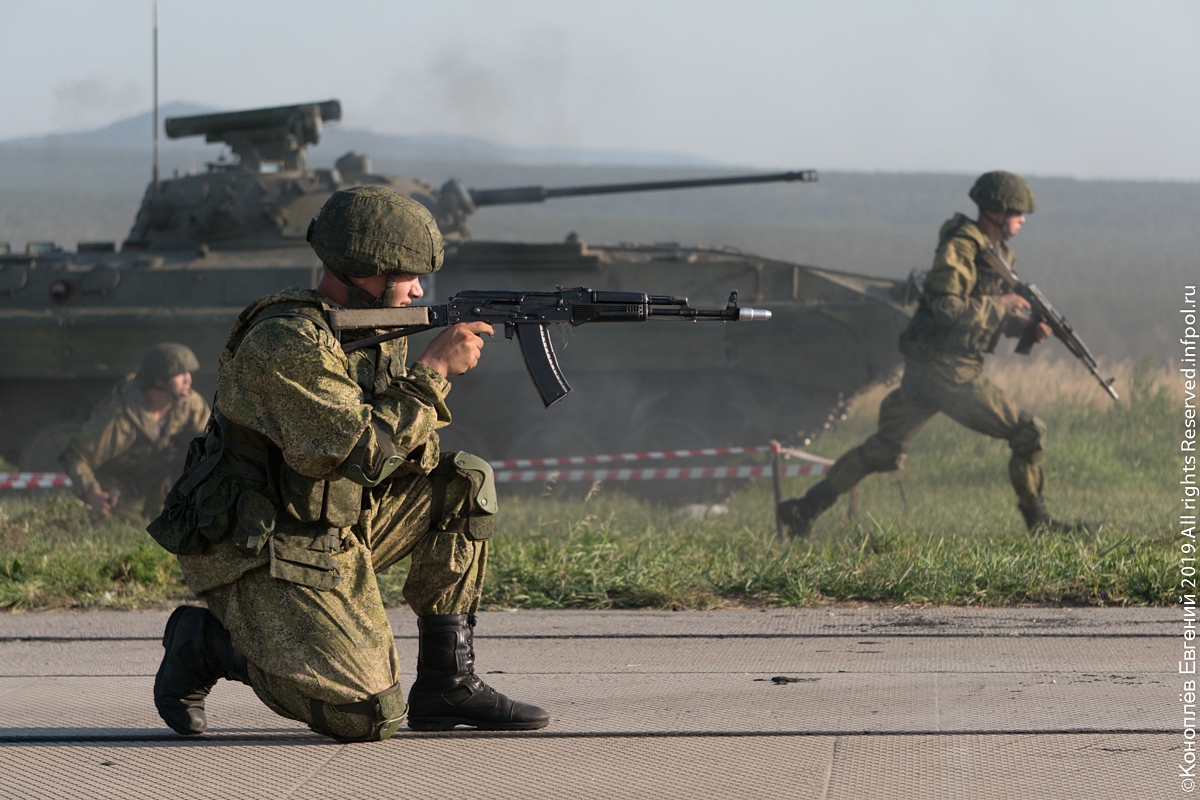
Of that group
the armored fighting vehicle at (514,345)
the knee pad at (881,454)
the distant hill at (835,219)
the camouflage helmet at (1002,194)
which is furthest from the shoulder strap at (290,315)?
the distant hill at (835,219)

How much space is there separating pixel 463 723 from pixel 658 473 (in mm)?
6845

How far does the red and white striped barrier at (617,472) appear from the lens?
30.4 feet

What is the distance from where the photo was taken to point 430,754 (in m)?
3.56

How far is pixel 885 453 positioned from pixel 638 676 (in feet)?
12.4

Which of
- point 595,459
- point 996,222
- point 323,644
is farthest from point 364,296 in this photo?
point 595,459

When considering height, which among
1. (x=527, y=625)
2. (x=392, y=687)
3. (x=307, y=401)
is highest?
(x=307, y=401)

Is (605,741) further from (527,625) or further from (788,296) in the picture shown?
(788,296)

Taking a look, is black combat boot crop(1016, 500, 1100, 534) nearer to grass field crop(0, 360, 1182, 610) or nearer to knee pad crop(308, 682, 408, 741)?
grass field crop(0, 360, 1182, 610)

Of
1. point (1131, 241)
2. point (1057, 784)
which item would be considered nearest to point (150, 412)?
point (1057, 784)

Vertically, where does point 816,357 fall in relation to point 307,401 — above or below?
below

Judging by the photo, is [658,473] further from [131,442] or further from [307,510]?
[307,510]

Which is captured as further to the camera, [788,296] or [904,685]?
[788,296]

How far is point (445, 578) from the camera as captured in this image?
3787mm

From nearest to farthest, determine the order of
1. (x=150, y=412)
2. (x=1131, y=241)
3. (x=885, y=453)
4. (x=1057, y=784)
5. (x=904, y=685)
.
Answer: (x=1057, y=784) < (x=904, y=685) < (x=885, y=453) < (x=150, y=412) < (x=1131, y=241)
